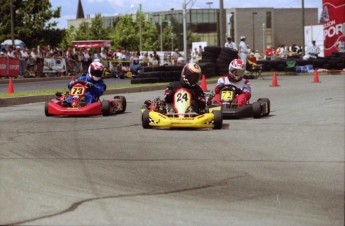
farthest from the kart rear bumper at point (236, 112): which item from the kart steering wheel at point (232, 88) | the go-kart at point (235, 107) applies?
the kart steering wheel at point (232, 88)

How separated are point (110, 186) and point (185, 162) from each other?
5.17ft

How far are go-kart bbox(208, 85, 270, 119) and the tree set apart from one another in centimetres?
4221

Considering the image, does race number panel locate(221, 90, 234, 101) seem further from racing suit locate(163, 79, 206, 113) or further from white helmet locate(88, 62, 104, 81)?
white helmet locate(88, 62, 104, 81)

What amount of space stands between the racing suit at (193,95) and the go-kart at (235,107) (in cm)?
99

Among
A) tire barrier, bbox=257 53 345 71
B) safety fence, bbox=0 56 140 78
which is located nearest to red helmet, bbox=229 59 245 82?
safety fence, bbox=0 56 140 78

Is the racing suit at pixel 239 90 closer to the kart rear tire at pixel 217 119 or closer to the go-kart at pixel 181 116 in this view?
the go-kart at pixel 181 116

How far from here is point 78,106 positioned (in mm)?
13898

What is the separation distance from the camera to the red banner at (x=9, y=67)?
1212 inches

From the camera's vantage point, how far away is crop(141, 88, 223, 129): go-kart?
36.3 feet

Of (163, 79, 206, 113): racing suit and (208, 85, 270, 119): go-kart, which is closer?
(163, 79, 206, 113): racing suit

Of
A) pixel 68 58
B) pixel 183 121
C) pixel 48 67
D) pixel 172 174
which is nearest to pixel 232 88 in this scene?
pixel 183 121

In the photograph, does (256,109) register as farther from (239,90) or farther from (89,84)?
(89,84)

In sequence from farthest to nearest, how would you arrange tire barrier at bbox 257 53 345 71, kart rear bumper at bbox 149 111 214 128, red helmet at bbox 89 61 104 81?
1. tire barrier at bbox 257 53 345 71
2. red helmet at bbox 89 61 104 81
3. kart rear bumper at bbox 149 111 214 128

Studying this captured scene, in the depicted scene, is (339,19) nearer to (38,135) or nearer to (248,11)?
(38,135)
